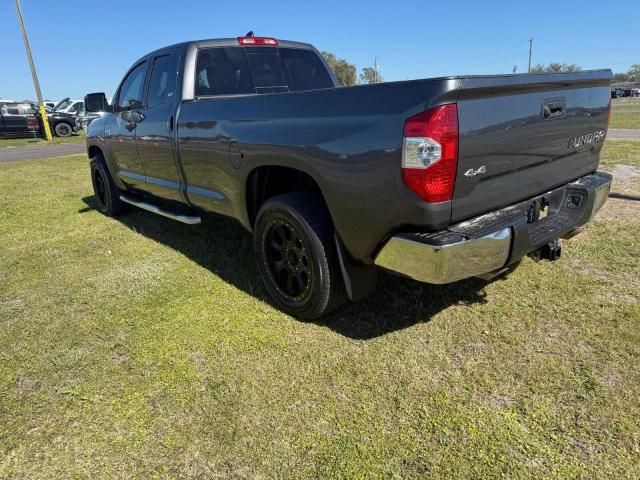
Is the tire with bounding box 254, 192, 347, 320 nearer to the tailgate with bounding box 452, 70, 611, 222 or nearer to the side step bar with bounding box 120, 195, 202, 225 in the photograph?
the tailgate with bounding box 452, 70, 611, 222

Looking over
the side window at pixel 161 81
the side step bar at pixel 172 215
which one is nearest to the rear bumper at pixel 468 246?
the side step bar at pixel 172 215

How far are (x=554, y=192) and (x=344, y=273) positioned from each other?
141cm

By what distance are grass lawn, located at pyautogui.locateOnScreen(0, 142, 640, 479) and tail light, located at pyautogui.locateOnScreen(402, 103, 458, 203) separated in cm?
102

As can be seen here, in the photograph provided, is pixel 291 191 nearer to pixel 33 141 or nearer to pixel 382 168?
pixel 382 168

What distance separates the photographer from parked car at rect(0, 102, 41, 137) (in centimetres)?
2183

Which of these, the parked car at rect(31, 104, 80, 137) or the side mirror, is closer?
the side mirror

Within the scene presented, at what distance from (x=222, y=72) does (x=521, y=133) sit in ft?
9.03

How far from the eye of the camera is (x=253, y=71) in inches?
169

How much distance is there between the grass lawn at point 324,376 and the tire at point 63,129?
22.8 metres

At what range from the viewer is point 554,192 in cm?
285

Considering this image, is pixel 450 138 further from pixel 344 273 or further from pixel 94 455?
pixel 94 455

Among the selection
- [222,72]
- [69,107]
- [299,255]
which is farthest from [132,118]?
[69,107]

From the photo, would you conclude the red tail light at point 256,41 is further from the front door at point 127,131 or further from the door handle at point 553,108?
the door handle at point 553,108

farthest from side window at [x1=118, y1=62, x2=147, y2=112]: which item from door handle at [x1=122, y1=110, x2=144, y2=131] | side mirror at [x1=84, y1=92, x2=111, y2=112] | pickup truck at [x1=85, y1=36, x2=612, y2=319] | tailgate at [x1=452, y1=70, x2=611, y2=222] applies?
tailgate at [x1=452, y1=70, x2=611, y2=222]
